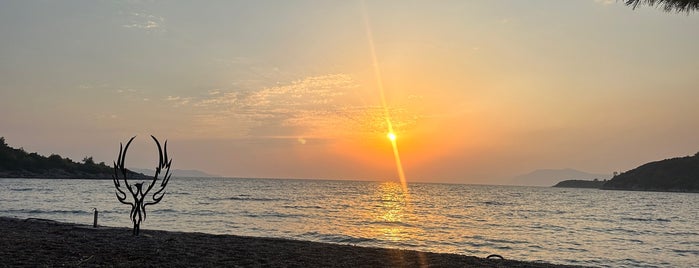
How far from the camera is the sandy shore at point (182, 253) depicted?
12055mm

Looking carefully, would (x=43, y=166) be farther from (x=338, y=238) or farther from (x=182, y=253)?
(x=182, y=253)

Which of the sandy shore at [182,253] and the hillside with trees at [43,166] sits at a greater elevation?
the hillside with trees at [43,166]

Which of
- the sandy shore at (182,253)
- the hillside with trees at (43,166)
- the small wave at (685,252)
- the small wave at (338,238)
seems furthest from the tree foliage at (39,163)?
the small wave at (685,252)

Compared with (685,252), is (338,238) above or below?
above

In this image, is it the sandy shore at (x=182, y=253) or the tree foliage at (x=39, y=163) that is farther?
the tree foliage at (x=39, y=163)

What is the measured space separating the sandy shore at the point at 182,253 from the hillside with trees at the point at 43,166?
5641 inches

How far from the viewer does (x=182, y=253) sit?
14.0 m

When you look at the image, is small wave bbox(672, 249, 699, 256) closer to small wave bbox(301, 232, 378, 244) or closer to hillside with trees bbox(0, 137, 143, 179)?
small wave bbox(301, 232, 378, 244)

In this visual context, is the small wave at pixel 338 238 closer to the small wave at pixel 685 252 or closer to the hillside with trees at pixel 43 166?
the small wave at pixel 685 252

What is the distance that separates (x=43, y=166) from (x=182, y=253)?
16530 centimetres

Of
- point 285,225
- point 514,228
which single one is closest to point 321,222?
point 285,225

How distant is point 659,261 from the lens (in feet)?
82.0

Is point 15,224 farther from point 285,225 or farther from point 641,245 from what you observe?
point 641,245

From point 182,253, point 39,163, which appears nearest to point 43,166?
point 39,163
